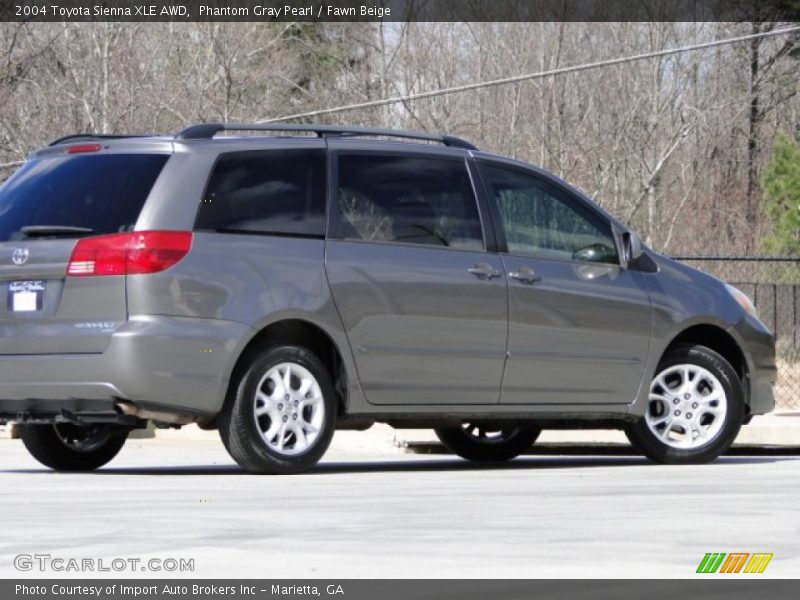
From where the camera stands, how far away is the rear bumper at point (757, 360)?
1268cm

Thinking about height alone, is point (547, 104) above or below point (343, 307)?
above

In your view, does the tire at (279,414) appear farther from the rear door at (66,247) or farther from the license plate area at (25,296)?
the license plate area at (25,296)

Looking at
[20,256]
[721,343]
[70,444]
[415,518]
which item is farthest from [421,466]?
[415,518]

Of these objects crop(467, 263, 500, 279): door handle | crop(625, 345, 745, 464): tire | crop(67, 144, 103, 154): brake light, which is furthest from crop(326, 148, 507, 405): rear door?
crop(67, 144, 103, 154): brake light

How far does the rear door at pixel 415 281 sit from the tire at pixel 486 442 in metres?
1.59

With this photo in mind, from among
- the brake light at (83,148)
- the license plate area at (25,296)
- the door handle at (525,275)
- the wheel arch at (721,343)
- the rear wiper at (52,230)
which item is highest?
the brake light at (83,148)

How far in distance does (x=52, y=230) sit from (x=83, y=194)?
0.29 metres

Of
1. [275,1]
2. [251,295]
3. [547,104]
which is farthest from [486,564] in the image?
[275,1]

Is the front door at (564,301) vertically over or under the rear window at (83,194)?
under

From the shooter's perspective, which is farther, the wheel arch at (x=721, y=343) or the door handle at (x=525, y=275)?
the wheel arch at (x=721, y=343)

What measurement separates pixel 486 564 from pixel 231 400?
185 inches

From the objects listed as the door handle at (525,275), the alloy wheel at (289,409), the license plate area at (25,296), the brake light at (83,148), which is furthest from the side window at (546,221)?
the license plate area at (25,296)
